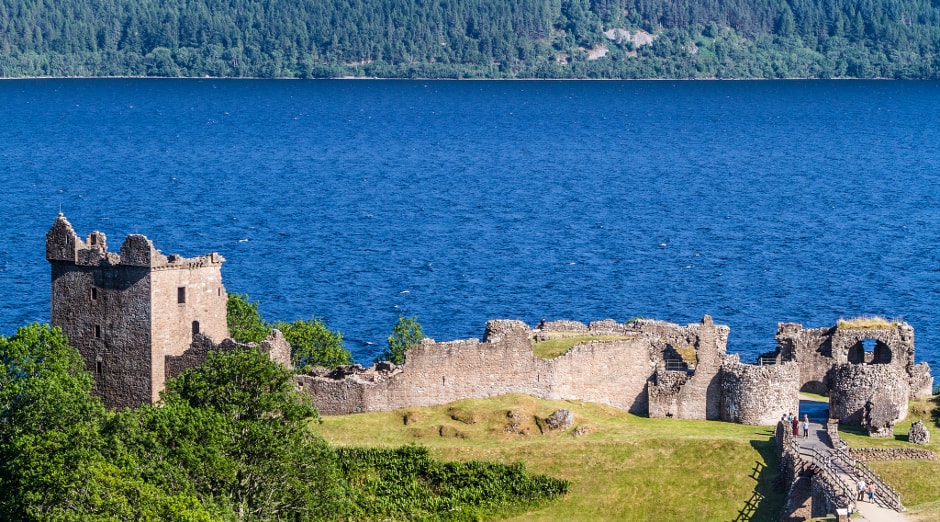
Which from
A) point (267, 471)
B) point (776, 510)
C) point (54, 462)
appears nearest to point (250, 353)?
point (267, 471)

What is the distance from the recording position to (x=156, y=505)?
69438 mm

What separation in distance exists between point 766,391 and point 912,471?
10.4 m

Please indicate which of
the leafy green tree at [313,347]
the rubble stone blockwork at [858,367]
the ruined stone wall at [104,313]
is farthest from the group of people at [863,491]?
the ruined stone wall at [104,313]

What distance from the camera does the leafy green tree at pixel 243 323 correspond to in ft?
322

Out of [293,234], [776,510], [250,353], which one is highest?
[293,234]

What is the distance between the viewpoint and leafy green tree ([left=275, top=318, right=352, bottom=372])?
10262 centimetres

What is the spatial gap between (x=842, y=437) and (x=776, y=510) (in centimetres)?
859

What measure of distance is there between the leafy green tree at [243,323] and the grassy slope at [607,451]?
9.97 m

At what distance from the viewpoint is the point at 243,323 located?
10194 centimetres

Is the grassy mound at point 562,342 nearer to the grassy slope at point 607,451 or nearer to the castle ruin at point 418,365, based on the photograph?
the castle ruin at point 418,365

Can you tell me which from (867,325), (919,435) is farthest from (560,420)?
(867,325)

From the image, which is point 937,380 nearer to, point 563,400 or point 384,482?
point 563,400

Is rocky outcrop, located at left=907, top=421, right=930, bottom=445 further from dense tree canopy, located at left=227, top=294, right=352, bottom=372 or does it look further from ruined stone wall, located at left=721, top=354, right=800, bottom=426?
dense tree canopy, located at left=227, top=294, right=352, bottom=372

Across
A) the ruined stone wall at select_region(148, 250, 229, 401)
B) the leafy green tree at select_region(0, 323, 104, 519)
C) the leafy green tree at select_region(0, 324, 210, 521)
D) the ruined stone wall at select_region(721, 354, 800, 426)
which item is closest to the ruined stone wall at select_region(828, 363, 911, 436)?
the ruined stone wall at select_region(721, 354, 800, 426)
